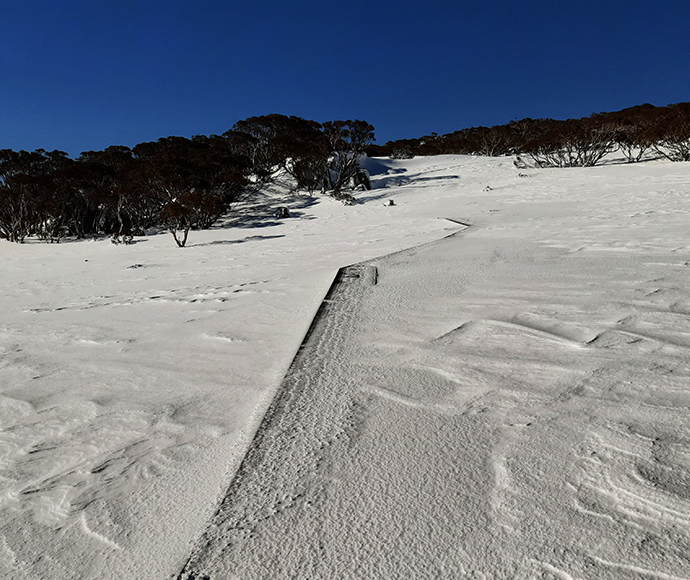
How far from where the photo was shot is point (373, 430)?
6.16 feet

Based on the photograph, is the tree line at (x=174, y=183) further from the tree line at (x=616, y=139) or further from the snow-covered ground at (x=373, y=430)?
the snow-covered ground at (x=373, y=430)

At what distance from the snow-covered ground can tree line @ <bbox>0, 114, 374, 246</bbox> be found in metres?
10.0

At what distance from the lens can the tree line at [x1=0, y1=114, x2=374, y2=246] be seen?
16172 mm

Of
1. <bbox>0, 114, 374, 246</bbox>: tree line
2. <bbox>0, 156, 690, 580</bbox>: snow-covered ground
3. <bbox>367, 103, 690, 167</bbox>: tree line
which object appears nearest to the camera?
<bbox>0, 156, 690, 580</bbox>: snow-covered ground

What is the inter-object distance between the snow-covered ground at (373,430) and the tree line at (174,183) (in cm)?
1002

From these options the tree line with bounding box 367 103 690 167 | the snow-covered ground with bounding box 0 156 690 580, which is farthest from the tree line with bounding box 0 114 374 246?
the snow-covered ground with bounding box 0 156 690 580

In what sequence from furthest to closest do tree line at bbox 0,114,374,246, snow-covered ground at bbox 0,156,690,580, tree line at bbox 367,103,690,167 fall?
1. tree line at bbox 367,103,690,167
2. tree line at bbox 0,114,374,246
3. snow-covered ground at bbox 0,156,690,580

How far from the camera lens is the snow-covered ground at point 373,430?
1287 millimetres

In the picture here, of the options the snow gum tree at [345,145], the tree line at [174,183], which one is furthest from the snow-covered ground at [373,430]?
the snow gum tree at [345,145]

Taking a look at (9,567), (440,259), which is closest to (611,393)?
(9,567)

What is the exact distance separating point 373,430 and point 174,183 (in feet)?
51.8

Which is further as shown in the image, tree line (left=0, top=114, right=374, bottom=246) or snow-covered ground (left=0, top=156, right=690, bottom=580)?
tree line (left=0, top=114, right=374, bottom=246)

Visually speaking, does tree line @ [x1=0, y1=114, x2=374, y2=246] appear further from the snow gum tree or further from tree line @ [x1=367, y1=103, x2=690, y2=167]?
tree line @ [x1=367, y1=103, x2=690, y2=167]

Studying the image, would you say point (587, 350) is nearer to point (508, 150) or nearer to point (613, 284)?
point (613, 284)
